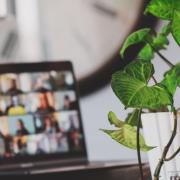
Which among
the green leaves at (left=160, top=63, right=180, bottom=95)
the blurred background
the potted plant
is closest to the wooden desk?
the potted plant

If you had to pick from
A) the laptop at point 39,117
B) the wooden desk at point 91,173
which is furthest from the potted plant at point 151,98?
the laptop at point 39,117

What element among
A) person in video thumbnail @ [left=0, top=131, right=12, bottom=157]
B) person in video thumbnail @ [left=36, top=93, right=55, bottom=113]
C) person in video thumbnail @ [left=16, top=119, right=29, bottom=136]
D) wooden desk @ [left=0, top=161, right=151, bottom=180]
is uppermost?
person in video thumbnail @ [left=36, top=93, right=55, bottom=113]

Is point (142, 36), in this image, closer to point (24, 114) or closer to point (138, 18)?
point (24, 114)

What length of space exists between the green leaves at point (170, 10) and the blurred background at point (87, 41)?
73cm

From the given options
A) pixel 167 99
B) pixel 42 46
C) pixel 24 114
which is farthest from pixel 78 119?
pixel 167 99

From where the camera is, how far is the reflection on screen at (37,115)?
3.47ft

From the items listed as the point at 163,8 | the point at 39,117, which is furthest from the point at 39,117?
the point at 163,8

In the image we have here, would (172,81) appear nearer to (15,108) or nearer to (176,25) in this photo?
(176,25)

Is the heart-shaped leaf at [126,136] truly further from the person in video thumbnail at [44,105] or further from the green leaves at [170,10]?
the person in video thumbnail at [44,105]

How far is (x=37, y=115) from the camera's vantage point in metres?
1.08

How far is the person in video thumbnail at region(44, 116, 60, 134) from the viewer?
1083 millimetres

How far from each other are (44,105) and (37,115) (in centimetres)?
3

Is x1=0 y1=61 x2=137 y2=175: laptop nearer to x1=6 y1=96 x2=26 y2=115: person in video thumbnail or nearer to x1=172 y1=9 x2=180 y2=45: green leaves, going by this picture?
x1=6 y1=96 x2=26 y2=115: person in video thumbnail

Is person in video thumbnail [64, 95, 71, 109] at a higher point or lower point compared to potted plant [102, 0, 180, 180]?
higher
